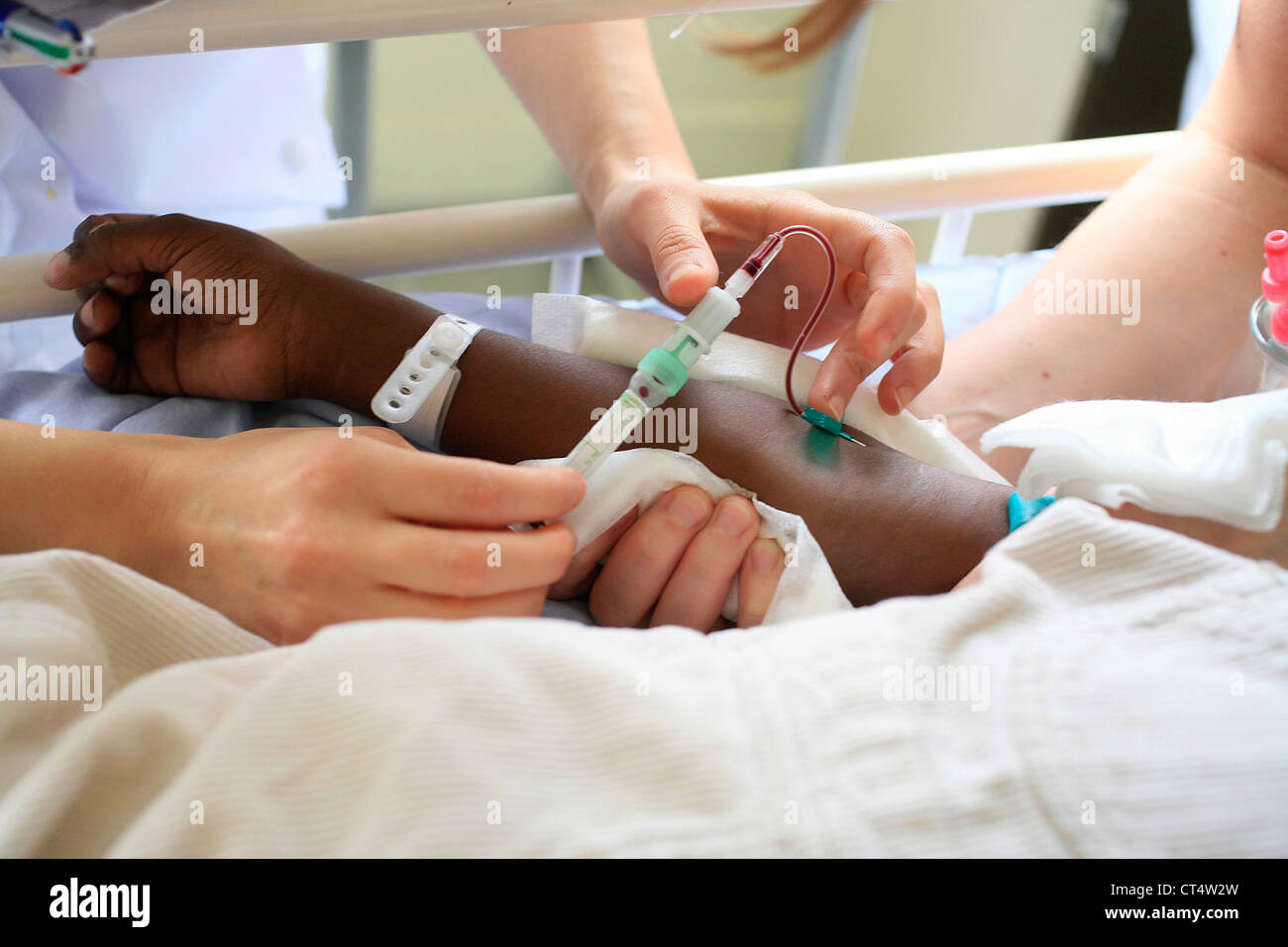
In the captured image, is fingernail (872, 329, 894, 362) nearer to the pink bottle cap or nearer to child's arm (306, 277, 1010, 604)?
child's arm (306, 277, 1010, 604)

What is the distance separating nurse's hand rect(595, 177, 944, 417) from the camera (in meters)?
0.73

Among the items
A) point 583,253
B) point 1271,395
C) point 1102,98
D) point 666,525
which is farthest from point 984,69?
point 666,525

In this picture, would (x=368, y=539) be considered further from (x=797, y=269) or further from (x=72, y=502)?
Result: (x=797, y=269)

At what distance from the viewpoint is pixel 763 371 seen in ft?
2.67

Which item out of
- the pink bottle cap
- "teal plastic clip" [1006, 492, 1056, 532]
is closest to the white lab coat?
"teal plastic clip" [1006, 492, 1056, 532]

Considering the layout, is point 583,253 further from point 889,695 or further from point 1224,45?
point 1224,45

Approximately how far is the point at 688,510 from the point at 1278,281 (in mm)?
495

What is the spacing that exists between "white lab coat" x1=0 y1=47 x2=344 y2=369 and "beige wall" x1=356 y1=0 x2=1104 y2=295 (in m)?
0.97

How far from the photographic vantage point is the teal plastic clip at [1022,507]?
0.70 metres

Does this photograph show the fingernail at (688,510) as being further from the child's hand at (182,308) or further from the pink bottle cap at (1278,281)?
the pink bottle cap at (1278,281)

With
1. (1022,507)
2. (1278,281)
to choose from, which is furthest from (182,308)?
(1278,281)

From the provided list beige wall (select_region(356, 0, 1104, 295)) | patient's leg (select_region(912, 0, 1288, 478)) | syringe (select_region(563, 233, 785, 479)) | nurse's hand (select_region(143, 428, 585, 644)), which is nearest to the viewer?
nurse's hand (select_region(143, 428, 585, 644))

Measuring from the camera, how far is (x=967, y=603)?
1.65 feet
